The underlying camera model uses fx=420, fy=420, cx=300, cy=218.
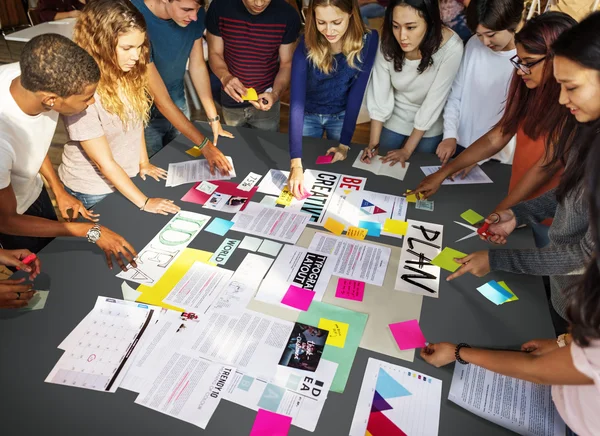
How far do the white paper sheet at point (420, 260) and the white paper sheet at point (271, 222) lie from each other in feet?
1.22

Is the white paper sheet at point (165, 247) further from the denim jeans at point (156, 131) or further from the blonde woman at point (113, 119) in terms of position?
the denim jeans at point (156, 131)

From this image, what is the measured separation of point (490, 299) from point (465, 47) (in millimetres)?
1187

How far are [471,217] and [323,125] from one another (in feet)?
2.99

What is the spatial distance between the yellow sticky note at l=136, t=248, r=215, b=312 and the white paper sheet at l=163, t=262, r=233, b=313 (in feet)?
0.04

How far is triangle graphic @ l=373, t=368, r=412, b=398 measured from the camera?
3.27 feet

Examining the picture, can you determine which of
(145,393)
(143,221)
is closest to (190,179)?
(143,221)

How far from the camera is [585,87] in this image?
991mm

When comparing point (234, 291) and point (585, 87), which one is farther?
point (234, 291)

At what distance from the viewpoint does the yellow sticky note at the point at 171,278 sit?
121cm

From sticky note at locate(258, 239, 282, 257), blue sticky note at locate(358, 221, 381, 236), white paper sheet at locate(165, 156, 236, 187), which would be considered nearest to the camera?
sticky note at locate(258, 239, 282, 257)

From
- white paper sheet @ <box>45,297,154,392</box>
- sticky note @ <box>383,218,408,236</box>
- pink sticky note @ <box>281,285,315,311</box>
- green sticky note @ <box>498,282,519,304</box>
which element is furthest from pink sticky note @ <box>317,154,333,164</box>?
white paper sheet @ <box>45,297,154,392</box>

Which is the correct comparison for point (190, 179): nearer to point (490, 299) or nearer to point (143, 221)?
point (143, 221)

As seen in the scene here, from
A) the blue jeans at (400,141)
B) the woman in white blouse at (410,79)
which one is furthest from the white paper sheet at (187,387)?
the blue jeans at (400,141)

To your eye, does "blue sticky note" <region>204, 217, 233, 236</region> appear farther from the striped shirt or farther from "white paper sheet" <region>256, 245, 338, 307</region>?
the striped shirt
